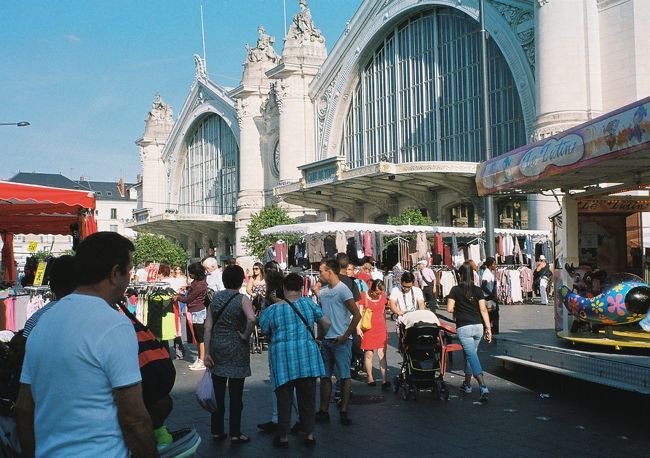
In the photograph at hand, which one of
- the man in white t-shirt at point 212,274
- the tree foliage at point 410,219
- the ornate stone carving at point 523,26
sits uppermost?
the ornate stone carving at point 523,26

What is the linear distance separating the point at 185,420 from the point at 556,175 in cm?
535

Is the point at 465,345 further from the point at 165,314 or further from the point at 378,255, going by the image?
the point at 378,255

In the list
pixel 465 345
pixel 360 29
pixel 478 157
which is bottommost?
pixel 465 345

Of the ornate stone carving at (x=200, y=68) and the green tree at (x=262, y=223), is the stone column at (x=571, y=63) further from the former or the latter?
the ornate stone carving at (x=200, y=68)

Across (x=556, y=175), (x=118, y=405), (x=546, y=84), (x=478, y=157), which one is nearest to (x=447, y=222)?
(x=478, y=157)

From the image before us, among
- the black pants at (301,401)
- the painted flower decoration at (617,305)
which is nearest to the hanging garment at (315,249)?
the painted flower decoration at (617,305)

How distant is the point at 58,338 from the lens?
2.95m

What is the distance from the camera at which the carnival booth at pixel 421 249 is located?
24031 mm

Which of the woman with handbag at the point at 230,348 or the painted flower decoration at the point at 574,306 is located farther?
the painted flower decoration at the point at 574,306

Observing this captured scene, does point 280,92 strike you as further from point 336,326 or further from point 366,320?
point 336,326

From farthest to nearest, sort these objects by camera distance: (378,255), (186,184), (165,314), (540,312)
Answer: (186,184)
(378,255)
(540,312)
(165,314)

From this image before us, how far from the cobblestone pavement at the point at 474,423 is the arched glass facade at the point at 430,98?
24.3 meters

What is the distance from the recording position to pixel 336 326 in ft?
28.1

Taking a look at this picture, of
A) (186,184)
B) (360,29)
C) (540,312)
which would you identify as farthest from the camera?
(186,184)
